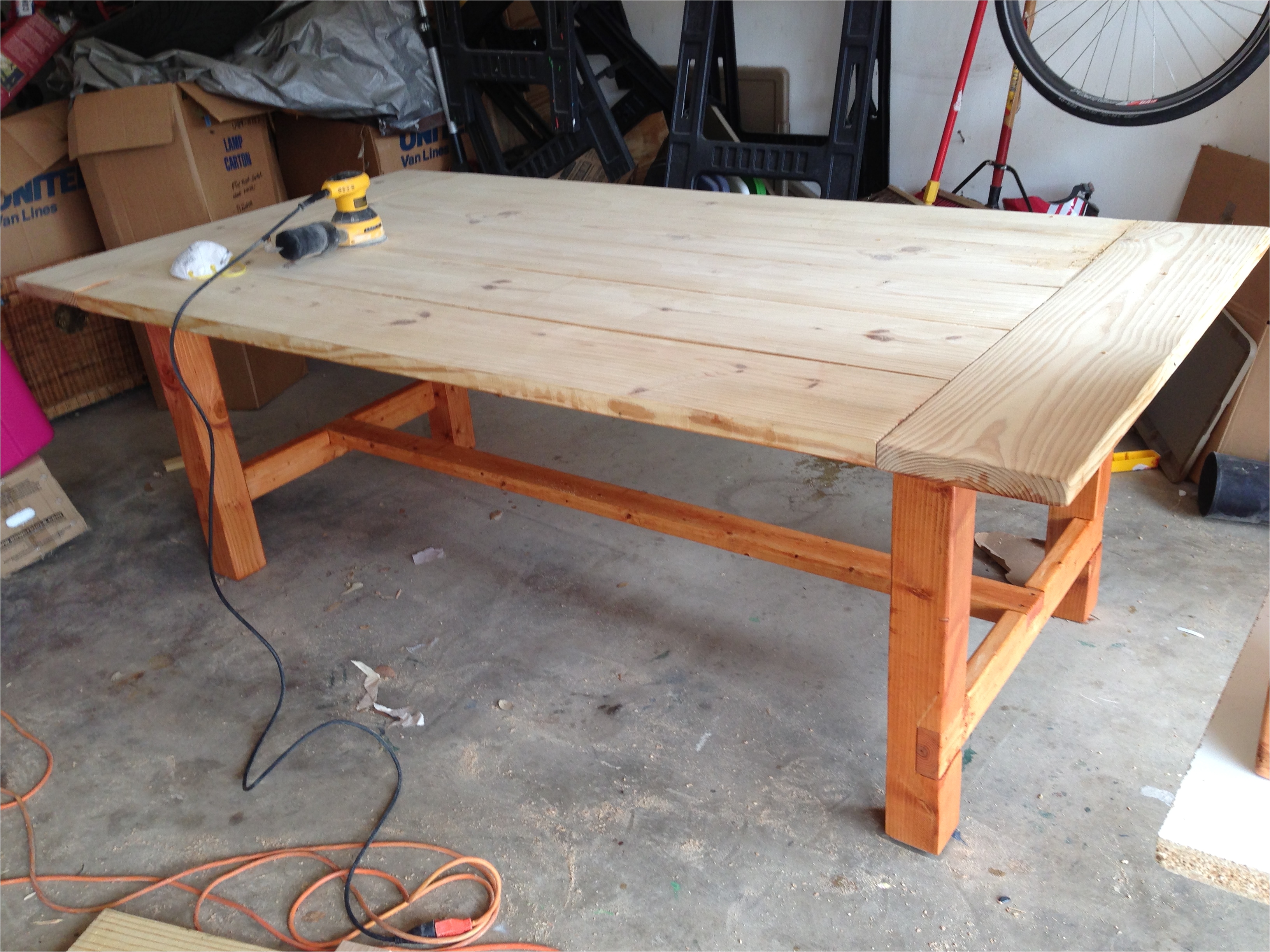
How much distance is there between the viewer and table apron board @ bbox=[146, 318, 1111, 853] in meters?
1.14

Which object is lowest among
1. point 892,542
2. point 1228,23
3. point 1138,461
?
point 1138,461

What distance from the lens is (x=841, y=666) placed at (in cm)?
169

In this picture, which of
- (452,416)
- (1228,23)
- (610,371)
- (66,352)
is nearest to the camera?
(610,371)

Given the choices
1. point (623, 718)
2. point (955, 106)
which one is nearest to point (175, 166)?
point (623, 718)

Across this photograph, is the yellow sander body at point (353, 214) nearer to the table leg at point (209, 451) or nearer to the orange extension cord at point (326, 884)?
the table leg at point (209, 451)

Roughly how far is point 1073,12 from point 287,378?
262 cm

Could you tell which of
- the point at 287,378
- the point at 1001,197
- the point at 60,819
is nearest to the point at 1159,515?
the point at 1001,197

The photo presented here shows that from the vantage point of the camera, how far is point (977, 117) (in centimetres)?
293

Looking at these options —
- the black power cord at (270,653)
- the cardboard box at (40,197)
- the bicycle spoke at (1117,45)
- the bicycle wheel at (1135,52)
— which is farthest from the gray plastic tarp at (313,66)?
the bicycle spoke at (1117,45)

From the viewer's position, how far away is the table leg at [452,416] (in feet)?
7.59

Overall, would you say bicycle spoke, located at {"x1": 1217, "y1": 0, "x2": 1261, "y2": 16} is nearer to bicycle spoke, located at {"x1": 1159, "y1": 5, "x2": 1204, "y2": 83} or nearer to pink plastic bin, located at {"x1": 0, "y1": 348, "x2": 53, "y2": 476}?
bicycle spoke, located at {"x1": 1159, "y1": 5, "x2": 1204, "y2": 83}

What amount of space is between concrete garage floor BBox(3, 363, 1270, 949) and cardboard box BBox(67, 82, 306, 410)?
0.70 m

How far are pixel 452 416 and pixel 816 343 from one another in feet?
4.46

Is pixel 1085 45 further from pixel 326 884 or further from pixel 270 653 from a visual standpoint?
pixel 326 884
